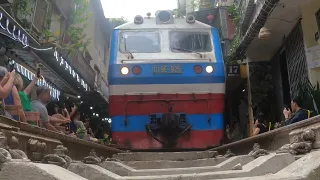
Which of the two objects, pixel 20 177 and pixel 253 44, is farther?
pixel 253 44

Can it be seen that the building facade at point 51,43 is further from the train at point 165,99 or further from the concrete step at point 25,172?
the concrete step at point 25,172

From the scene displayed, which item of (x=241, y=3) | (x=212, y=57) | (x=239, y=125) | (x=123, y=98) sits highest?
(x=241, y=3)

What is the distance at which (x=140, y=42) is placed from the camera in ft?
22.5

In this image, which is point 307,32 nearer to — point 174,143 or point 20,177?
point 174,143

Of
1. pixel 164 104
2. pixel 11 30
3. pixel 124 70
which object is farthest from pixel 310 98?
pixel 11 30

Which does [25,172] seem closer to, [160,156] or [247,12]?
[160,156]

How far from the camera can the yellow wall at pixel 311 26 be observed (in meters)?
7.34

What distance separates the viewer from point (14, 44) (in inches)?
269

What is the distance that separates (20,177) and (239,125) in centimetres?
1037

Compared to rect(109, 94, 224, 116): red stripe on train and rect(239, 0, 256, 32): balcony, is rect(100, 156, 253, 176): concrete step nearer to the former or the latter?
rect(109, 94, 224, 116): red stripe on train

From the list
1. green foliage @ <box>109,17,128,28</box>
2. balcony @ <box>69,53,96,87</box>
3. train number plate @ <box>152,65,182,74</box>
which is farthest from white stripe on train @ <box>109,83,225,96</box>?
green foliage @ <box>109,17,128,28</box>

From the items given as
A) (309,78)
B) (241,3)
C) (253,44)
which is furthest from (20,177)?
(241,3)

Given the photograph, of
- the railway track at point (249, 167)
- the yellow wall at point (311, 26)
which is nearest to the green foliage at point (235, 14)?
the yellow wall at point (311, 26)

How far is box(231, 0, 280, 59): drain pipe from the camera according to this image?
7.02 metres
